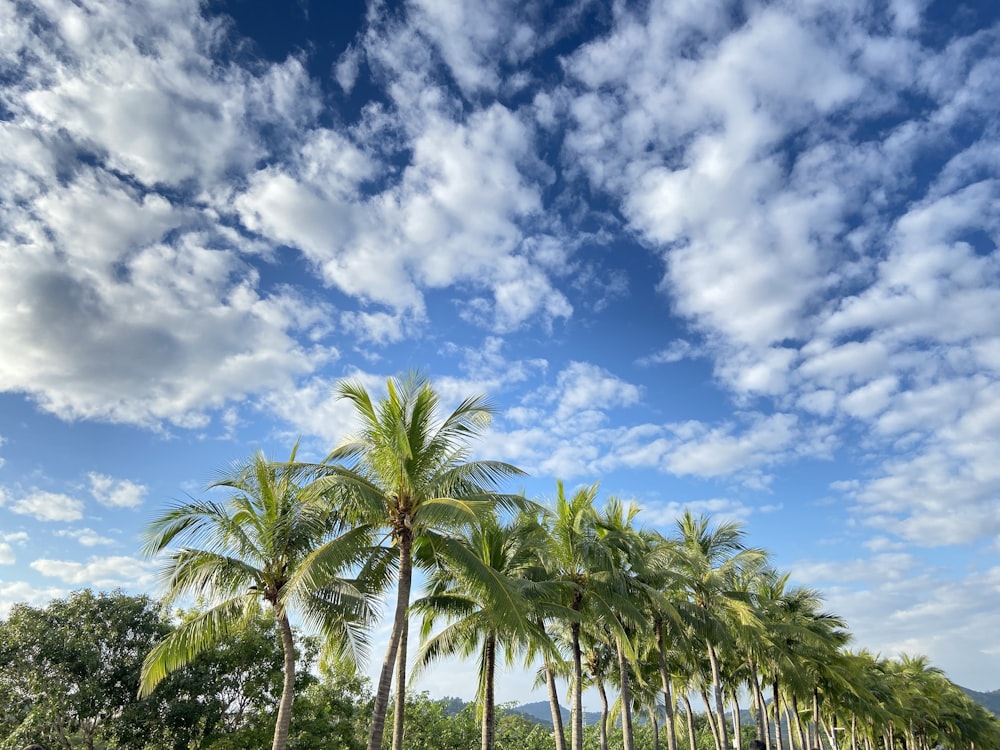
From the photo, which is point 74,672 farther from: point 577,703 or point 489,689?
point 577,703

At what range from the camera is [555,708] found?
2061 centimetres

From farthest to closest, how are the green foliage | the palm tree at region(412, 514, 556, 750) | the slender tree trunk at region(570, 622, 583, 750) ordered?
the green foliage, the slender tree trunk at region(570, 622, 583, 750), the palm tree at region(412, 514, 556, 750)

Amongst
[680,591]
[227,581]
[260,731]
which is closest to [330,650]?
[227,581]

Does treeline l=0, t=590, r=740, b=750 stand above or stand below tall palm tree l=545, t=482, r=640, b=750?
below

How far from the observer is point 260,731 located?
21.2 m

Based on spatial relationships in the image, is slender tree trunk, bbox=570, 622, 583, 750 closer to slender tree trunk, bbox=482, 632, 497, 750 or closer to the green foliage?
slender tree trunk, bbox=482, 632, 497, 750

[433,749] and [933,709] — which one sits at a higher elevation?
[933,709]

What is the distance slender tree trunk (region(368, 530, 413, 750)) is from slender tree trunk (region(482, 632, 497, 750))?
213 inches

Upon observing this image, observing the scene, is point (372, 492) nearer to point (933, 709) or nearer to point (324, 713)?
point (324, 713)

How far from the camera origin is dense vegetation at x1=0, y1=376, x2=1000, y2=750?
1343cm

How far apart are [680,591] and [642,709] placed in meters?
17.5

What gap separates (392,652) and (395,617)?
709 millimetres

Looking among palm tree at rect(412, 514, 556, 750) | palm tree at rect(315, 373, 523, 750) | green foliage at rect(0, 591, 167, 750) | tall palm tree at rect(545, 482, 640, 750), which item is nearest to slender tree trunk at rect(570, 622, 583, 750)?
tall palm tree at rect(545, 482, 640, 750)

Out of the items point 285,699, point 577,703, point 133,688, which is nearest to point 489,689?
point 577,703
